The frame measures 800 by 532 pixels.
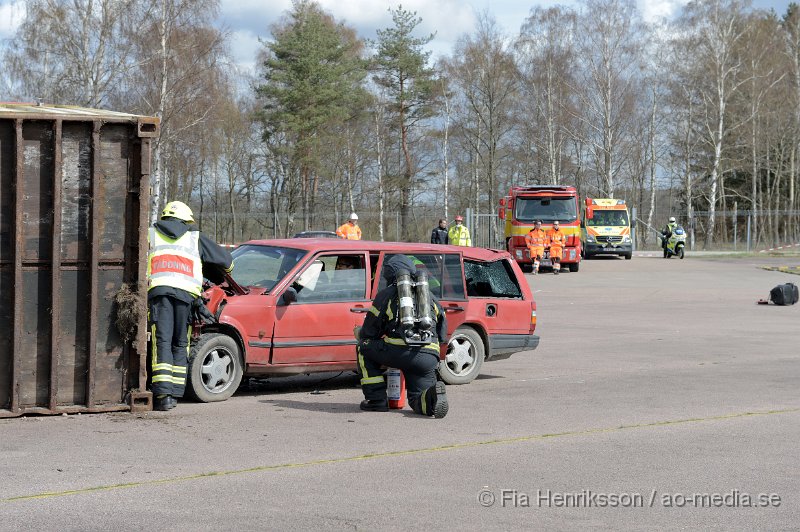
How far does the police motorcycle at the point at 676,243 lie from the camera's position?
43.3 metres

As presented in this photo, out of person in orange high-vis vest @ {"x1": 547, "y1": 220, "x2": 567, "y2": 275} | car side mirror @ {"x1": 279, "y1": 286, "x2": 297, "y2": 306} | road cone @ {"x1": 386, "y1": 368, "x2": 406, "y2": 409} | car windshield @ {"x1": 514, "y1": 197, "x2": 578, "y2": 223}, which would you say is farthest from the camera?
car windshield @ {"x1": 514, "y1": 197, "x2": 578, "y2": 223}

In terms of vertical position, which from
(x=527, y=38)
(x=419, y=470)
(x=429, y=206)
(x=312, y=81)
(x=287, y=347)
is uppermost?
(x=527, y=38)

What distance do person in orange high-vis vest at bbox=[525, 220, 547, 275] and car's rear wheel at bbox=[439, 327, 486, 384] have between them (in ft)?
73.2

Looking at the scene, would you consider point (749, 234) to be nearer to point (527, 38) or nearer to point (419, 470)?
point (527, 38)

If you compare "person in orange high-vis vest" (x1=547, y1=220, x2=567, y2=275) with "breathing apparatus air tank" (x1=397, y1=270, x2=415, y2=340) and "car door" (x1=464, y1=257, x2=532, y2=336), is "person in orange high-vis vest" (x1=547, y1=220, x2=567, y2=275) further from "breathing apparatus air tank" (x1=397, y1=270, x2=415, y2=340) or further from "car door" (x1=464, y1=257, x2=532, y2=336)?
"breathing apparatus air tank" (x1=397, y1=270, x2=415, y2=340)

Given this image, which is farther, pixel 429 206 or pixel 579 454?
pixel 429 206

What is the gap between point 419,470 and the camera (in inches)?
276

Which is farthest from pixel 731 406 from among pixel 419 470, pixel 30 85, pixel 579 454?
pixel 30 85

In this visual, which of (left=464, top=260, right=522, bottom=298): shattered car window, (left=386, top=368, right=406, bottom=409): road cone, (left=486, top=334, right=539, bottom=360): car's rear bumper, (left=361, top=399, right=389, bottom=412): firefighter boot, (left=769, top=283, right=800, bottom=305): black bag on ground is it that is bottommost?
(left=361, top=399, right=389, bottom=412): firefighter boot

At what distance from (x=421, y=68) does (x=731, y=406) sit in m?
52.2

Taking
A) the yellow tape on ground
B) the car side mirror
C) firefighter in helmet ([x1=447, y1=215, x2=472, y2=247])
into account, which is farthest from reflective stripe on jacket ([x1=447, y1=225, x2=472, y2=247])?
the yellow tape on ground

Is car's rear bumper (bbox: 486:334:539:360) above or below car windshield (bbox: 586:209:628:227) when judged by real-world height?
below

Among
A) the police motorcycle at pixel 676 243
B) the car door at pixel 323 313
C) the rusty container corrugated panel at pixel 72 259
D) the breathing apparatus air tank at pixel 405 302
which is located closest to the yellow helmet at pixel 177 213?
the rusty container corrugated panel at pixel 72 259

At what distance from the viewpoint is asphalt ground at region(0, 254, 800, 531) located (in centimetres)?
587
